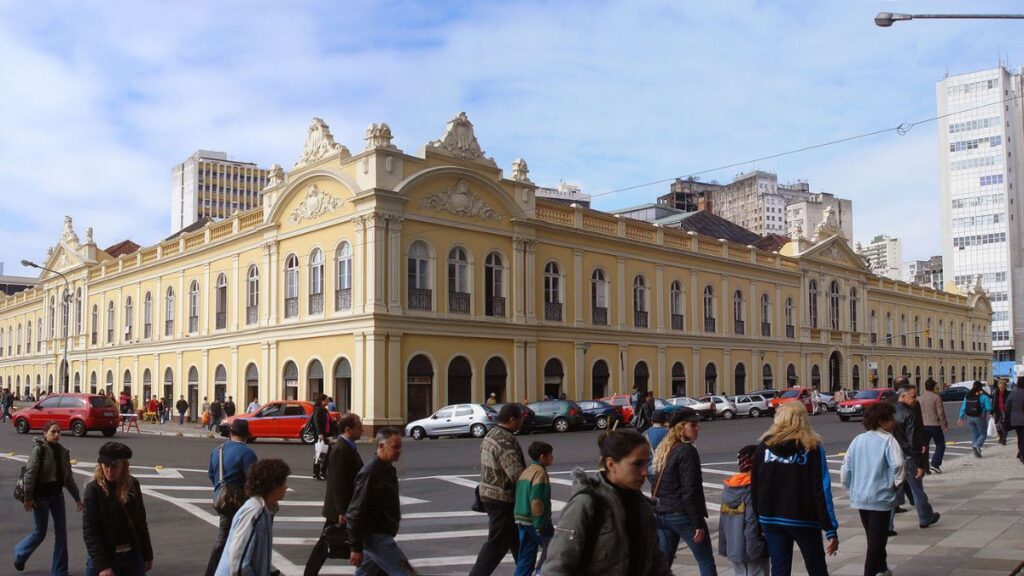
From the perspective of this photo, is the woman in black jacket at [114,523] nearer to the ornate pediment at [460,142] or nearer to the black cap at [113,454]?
the black cap at [113,454]

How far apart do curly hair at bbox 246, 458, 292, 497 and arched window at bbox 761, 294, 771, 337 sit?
52736mm

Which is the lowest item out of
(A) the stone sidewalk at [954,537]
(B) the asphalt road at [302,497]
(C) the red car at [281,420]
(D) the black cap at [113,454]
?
(B) the asphalt road at [302,497]

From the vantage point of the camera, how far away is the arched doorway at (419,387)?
36.3 m

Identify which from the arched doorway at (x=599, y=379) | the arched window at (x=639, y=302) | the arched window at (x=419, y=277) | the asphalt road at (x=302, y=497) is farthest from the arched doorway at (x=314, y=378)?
the arched window at (x=639, y=302)

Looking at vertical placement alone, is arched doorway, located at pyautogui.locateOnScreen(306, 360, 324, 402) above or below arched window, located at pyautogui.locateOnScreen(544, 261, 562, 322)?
below

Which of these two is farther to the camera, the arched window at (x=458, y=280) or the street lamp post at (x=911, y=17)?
the arched window at (x=458, y=280)

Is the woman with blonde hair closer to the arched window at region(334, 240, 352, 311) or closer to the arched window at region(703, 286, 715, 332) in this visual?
the arched window at region(334, 240, 352, 311)

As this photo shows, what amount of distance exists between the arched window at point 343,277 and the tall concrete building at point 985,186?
3491 inches

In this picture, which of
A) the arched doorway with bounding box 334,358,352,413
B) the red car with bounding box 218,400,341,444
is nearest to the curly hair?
the red car with bounding box 218,400,341,444

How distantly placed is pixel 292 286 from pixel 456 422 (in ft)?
35.9

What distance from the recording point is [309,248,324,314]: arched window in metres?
38.2

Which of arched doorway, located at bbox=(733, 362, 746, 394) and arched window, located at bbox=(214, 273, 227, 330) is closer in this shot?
arched window, located at bbox=(214, 273, 227, 330)

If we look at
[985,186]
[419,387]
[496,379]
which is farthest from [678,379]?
[985,186]

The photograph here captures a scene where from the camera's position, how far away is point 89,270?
59906 mm
